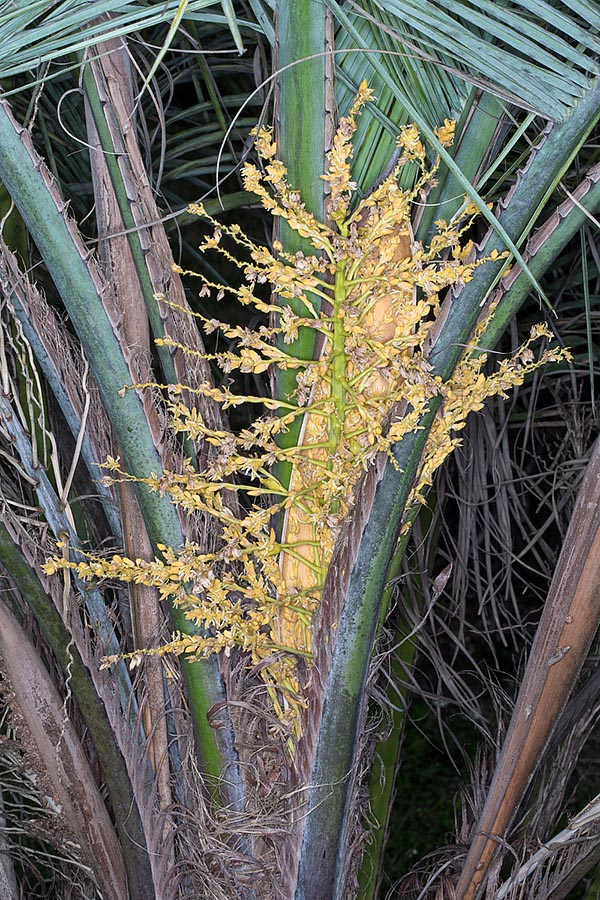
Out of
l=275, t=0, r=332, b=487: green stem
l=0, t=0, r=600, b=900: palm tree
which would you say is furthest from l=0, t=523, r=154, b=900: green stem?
l=275, t=0, r=332, b=487: green stem

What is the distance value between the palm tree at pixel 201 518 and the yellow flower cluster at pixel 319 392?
1.2 inches

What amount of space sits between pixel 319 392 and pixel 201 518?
17cm

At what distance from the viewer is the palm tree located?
68cm

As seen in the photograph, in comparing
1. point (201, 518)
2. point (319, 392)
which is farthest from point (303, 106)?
point (201, 518)

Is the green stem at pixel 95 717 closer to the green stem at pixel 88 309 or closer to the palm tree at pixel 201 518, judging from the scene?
the palm tree at pixel 201 518

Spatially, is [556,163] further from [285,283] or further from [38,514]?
[38,514]

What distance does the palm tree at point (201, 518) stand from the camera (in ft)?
2.22

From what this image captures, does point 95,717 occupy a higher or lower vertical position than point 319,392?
lower

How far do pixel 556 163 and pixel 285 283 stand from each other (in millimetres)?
225

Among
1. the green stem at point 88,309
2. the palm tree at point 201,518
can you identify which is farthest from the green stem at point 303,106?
the green stem at point 88,309

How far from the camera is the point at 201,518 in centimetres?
79

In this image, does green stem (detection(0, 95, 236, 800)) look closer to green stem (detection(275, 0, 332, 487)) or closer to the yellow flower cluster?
the yellow flower cluster

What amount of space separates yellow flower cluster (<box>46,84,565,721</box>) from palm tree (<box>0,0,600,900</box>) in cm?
3

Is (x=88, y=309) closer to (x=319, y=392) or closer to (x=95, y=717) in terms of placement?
(x=319, y=392)
